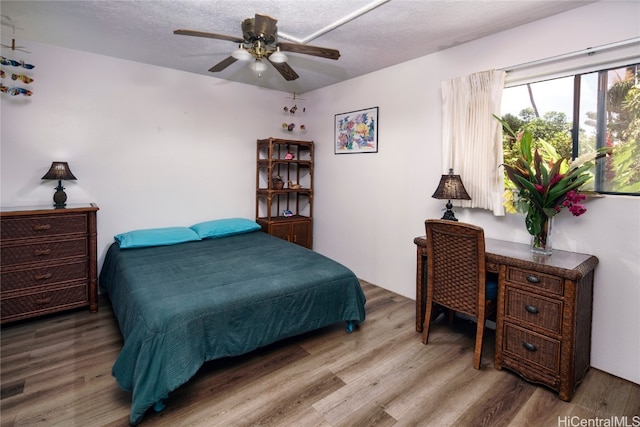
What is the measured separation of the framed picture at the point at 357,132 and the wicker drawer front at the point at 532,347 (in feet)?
7.35

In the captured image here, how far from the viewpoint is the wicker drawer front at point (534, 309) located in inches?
77.0

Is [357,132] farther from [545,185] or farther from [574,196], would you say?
[574,196]

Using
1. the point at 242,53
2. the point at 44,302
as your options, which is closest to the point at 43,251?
the point at 44,302

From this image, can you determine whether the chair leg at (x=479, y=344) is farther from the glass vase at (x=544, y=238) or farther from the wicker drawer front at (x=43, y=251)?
the wicker drawer front at (x=43, y=251)

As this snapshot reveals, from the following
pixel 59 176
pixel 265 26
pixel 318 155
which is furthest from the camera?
pixel 318 155

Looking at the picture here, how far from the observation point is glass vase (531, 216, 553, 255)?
7.30 feet

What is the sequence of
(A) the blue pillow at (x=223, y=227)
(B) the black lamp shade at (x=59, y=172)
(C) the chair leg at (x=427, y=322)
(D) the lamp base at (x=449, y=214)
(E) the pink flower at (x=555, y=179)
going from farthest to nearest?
(A) the blue pillow at (x=223, y=227) < (B) the black lamp shade at (x=59, y=172) < (D) the lamp base at (x=449, y=214) < (C) the chair leg at (x=427, y=322) < (E) the pink flower at (x=555, y=179)

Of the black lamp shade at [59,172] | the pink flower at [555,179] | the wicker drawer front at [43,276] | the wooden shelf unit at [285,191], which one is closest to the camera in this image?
the pink flower at [555,179]

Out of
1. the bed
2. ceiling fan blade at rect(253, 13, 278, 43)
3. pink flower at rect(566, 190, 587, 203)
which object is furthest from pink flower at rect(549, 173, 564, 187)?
ceiling fan blade at rect(253, 13, 278, 43)

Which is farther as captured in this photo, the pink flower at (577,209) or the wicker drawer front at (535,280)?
the pink flower at (577,209)

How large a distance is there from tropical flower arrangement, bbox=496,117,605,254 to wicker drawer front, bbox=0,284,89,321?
3677mm

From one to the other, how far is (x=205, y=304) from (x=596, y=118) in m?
2.85

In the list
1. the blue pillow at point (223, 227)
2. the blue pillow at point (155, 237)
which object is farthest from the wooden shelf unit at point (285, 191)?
the blue pillow at point (155, 237)

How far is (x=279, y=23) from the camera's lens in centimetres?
247
